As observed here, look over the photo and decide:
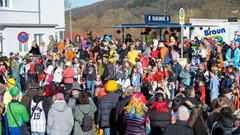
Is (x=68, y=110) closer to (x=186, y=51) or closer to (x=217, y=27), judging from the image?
(x=186, y=51)

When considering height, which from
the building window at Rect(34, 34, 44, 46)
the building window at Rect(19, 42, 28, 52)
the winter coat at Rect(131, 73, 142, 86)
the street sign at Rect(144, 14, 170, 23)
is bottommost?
the winter coat at Rect(131, 73, 142, 86)

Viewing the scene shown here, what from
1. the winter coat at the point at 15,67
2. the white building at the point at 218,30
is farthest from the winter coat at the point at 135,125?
the white building at the point at 218,30

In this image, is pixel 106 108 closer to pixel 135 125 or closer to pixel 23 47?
pixel 135 125

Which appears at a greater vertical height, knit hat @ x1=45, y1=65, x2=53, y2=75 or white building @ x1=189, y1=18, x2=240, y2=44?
Result: white building @ x1=189, y1=18, x2=240, y2=44

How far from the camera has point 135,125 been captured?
8.95 meters

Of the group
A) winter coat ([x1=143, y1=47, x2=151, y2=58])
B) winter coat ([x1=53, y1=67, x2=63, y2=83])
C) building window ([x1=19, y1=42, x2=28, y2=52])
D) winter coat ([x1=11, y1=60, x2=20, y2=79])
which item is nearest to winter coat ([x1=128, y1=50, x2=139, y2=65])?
winter coat ([x1=143, y1=47, x2=151, y2=58])

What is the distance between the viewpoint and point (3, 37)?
2941cm

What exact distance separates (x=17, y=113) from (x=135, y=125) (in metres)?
2.72

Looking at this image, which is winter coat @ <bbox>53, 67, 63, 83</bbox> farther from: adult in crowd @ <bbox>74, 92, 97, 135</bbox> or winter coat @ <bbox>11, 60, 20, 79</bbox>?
adult in crowd @ <bbox>74, 92, 97, 135</bbox>

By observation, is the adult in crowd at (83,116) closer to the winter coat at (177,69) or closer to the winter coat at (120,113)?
the winter coat at (120,113)

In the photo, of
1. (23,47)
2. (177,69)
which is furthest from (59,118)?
(23,47)

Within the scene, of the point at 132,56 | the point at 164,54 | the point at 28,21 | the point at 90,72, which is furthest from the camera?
the point at 28,21

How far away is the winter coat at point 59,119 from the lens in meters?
9.78

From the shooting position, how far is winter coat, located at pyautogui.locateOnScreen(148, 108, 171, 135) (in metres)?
8.84
